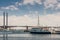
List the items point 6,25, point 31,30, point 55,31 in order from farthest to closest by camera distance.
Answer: point 55,31 < point 31,30 < point 6,25

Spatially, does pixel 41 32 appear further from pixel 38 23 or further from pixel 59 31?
pixel 59 31

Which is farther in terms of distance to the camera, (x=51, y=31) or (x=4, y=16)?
(x=51, y=31)

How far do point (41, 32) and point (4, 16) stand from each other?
7.75m

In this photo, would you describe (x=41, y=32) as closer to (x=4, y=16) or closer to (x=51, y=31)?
(x=51, y=31)

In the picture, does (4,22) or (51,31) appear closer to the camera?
(4,22)

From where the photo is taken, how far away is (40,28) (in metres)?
42.7

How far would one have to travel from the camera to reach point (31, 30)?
1727 inches

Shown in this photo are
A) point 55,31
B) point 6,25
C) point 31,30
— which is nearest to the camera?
point 6,25

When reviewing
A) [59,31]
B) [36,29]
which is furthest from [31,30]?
[59,31]

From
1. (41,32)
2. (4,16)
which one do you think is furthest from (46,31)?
(4,16)

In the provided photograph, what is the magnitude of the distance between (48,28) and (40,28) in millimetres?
1865

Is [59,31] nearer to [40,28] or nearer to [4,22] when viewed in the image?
[40,28]

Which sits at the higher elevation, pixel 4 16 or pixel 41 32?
pixel 4 16

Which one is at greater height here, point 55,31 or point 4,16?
Result: point 4,16
